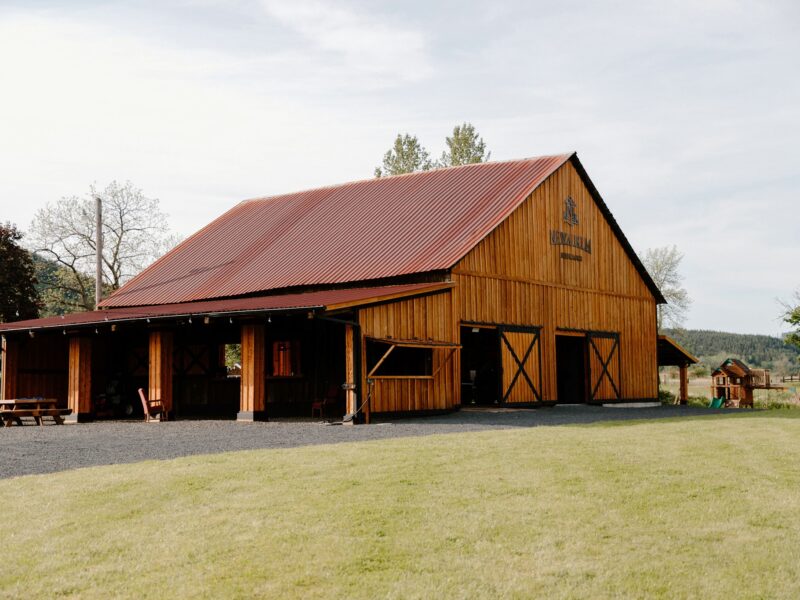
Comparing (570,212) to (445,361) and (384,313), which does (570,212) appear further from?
(384,313)

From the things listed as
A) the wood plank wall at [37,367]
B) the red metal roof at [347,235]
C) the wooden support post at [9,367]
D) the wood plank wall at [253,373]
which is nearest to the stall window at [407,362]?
the red metal roof at [347,235]

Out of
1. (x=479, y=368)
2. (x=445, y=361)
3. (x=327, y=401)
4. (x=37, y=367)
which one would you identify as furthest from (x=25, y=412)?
(x=479, y=368)

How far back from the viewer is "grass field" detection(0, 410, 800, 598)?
279 inches

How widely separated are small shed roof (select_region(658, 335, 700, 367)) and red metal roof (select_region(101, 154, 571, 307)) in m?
8.62

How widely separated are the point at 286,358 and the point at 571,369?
9.37 meters

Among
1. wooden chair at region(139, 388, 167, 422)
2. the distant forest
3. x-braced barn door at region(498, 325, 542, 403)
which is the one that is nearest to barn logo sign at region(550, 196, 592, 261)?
x-braced barn door at region(498, 325, 542, 403)

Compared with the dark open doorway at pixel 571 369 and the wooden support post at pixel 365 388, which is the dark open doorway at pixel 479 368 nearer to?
the dark open doorway at pixel 571 369

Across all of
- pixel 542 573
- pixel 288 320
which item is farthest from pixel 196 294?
pixel 542 573

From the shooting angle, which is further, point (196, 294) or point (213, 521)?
point (196, 294)

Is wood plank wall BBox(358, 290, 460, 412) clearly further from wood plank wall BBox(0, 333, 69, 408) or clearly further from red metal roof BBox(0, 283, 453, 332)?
wood plank wall BBox(0, 333, 69, 408)

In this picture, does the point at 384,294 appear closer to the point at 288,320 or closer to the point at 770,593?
the point at 288,320

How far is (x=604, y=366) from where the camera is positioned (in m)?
29.7

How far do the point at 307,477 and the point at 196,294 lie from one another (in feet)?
60.7

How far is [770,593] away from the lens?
22.3 feet
